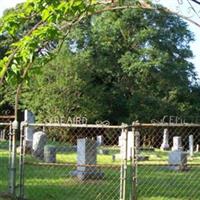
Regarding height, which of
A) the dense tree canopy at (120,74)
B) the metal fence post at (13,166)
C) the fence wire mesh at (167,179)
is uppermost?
the dense tree canopy at (120,74)

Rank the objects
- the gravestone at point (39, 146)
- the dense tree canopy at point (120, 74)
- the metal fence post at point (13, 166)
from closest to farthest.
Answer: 1. the metal fence post at point (13, 166)
2. the gravestone at point (39, 146)
3. the dense tree canopy at point (120, 74)

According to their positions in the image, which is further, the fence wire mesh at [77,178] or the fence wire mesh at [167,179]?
the fence wire mesh at [77,178]

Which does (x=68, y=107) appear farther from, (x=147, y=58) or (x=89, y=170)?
(x=89, y=170)

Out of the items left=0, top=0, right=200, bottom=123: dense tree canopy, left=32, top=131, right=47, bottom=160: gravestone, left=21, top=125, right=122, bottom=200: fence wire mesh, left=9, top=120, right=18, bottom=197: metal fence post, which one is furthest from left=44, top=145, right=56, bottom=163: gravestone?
left=0, top=0, right=200, bottom=123: dense tree canopy

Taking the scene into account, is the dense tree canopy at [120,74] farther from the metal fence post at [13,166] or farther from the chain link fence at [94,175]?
the metal fence post at [13,166]

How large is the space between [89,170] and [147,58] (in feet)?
116

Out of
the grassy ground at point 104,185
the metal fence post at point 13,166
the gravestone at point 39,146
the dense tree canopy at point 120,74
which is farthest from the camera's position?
the dense tree canopy at point 120,74

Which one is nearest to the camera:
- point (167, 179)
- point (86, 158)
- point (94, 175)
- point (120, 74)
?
point (86, 158)

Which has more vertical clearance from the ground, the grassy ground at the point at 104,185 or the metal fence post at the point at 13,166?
the metal fence post at the point at 13,166

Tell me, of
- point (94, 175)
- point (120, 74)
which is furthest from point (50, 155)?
point (120, 74)

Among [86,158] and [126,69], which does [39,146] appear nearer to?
[86,158]

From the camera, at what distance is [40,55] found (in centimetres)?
670

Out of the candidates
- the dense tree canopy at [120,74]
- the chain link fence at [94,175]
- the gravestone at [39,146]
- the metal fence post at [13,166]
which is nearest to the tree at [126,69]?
the dense tree canopy at [120,74]

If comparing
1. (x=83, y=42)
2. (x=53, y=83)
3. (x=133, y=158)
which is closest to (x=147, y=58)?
(x=83, y=42)
